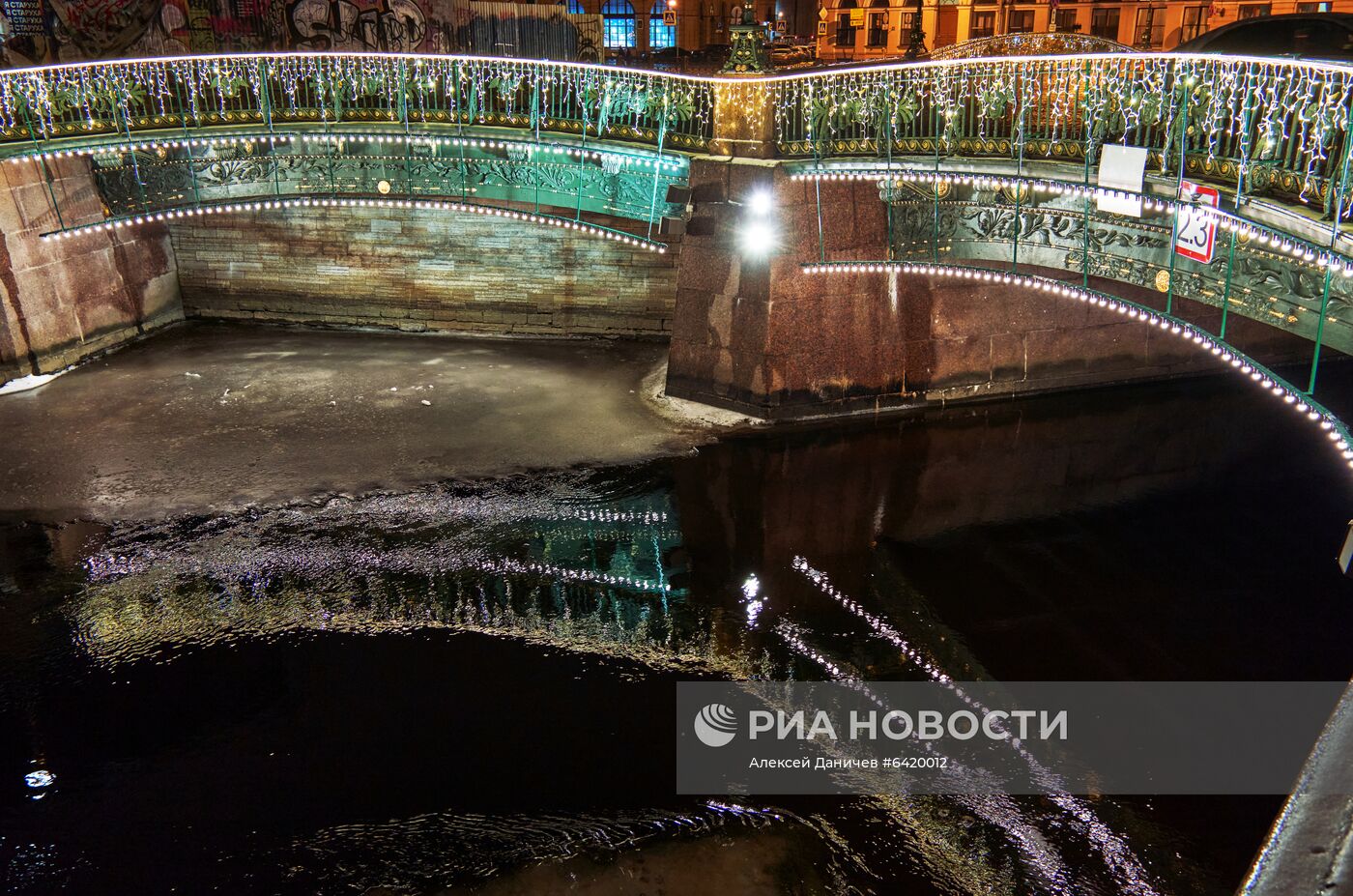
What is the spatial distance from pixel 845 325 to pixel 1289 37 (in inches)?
370

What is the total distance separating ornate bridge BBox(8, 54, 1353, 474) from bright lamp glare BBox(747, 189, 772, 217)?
372mm

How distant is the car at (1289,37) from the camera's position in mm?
16062

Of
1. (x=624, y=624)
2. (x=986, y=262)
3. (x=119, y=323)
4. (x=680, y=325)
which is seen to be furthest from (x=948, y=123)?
(x=119, y=323)

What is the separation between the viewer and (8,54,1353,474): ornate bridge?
11.0 m

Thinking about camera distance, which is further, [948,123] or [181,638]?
[948,123]

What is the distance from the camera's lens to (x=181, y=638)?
10.2 metres

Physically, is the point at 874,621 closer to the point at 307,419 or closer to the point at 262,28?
the point at 307,419

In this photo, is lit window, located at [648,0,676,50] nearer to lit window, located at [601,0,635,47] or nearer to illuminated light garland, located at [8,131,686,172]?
lit window, located at [601,0,635,47]

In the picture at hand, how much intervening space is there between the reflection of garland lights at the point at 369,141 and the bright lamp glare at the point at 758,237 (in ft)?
4.95

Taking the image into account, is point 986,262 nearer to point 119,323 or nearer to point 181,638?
point 181,638

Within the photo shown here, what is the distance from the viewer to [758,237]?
14.9 meters

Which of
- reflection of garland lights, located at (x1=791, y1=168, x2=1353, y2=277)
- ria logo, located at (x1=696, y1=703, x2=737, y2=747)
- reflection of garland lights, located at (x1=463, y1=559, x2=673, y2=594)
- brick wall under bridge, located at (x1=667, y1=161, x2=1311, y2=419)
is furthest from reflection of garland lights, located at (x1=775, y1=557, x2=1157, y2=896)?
brick wall under bridge, located at (x1=667, y1=161, x2=1311, y2=419)

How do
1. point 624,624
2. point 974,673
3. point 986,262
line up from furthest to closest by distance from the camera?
point 986,262 < point 624,624 < point 974,673

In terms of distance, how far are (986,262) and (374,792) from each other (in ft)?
35.9
